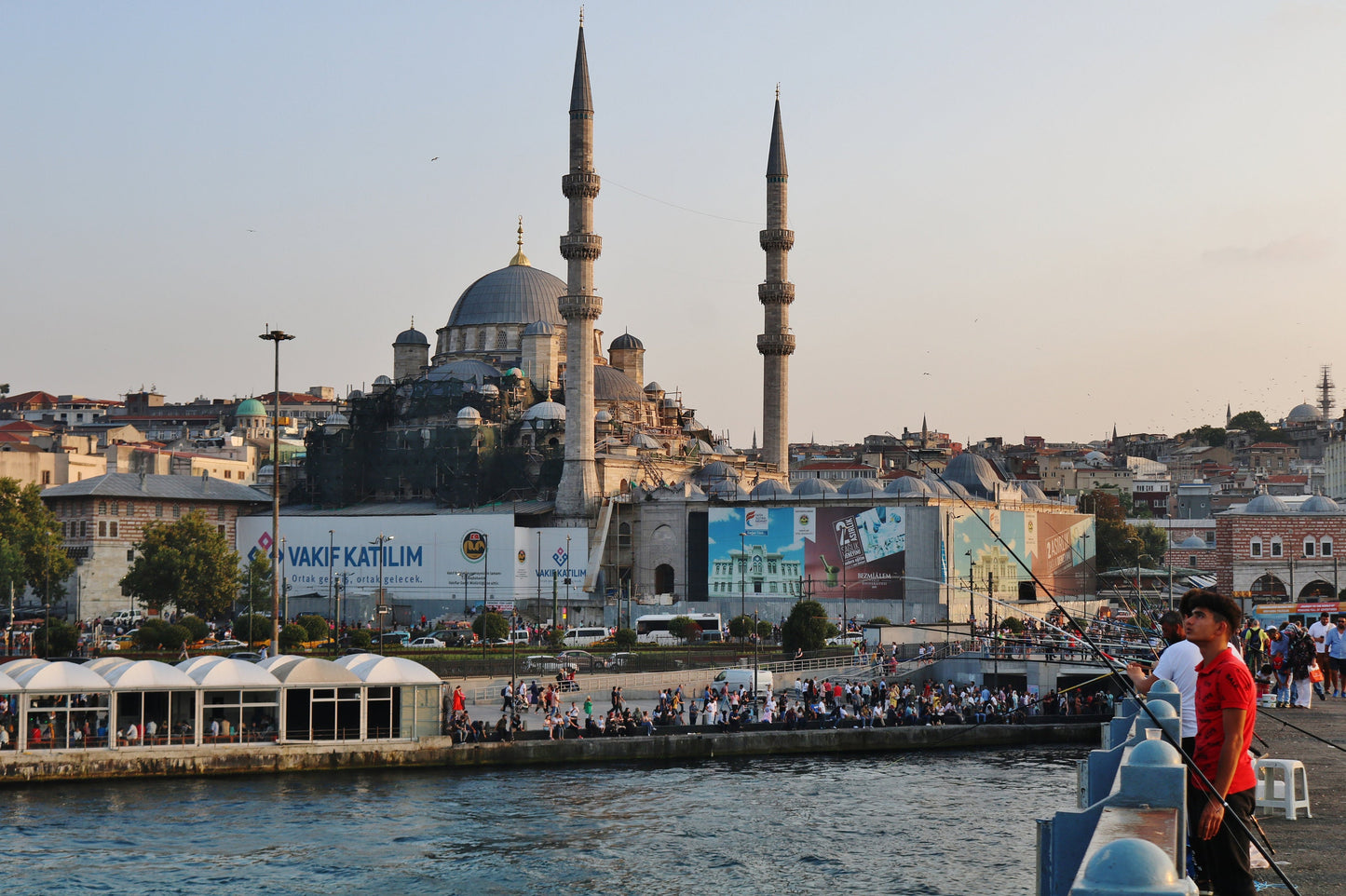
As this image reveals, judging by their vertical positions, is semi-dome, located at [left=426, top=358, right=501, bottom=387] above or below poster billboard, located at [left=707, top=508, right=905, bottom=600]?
above

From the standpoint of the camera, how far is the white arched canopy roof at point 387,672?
21.5 m

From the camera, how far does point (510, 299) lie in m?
59.0

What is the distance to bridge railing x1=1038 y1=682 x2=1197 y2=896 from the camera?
8.54ft

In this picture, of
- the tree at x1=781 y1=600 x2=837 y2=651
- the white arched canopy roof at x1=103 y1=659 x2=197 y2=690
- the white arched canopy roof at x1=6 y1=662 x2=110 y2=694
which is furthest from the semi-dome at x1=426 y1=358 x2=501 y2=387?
the white arched canopy roof at x1=6 y1=662 x2=110 y2=694

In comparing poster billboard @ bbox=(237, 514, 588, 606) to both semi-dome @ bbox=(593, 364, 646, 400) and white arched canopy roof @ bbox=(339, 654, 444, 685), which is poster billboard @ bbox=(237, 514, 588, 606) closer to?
semi-dome @ bbox=(593, 364, 646, 400)

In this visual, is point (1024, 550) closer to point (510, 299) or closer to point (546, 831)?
point (510, 299)

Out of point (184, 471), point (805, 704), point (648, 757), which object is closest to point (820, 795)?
point (648, 757)

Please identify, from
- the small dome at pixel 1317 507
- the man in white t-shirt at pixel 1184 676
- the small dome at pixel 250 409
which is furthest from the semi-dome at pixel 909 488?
the small dome at pixel 250 409

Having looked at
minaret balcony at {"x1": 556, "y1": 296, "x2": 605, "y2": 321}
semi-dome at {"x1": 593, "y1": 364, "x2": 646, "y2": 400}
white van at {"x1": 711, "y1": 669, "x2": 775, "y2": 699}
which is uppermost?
minaret balcony at {"x1": 556, "y1": 296, "x2": 605, "y2": 321}

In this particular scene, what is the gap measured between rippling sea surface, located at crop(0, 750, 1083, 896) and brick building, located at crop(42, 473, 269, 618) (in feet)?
94.1

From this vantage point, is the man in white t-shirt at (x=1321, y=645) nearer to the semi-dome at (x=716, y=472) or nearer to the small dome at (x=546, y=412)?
the semi-dome at (x=716, y=472)

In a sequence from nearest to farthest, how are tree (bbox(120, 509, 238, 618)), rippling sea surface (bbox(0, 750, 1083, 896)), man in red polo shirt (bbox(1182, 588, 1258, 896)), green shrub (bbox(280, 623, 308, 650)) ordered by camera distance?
man in red polo shirt (bbox(1182, 588, 1258, 896)), rippling sea surface (bbox(0, 750, 1083, 896)), green shrub (bbox(280, 623, 308, 650)), tree (bbox(120, 509, 238, 618))

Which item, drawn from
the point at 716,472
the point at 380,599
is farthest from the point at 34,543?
the point at 716,472

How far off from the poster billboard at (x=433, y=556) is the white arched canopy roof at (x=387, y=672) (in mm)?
20986
